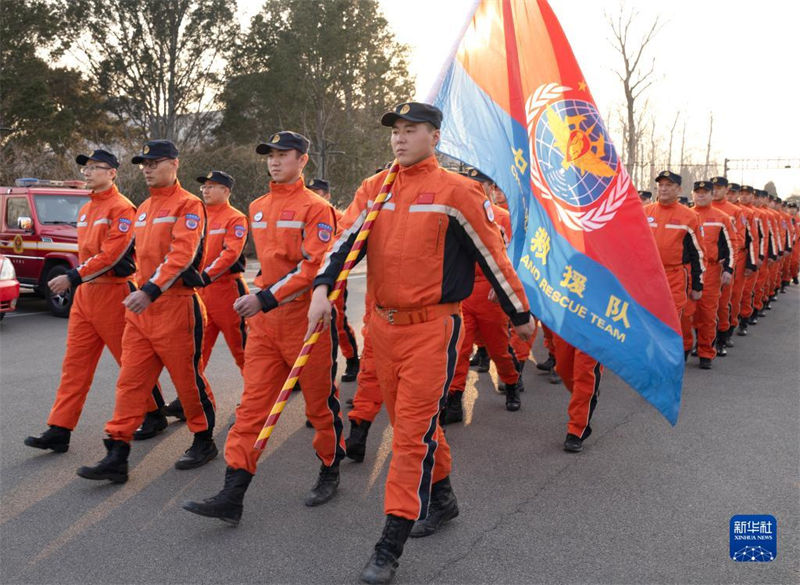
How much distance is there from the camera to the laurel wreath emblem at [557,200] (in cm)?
435

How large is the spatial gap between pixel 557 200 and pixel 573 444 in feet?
6.04

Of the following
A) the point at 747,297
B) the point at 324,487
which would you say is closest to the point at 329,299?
the point at 324,487

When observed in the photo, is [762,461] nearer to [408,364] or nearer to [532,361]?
[408,364]

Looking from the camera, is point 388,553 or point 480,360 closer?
point 388,553

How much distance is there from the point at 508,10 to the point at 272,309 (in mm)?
2472

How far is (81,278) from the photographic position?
4.94m

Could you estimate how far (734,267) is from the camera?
9.98 m

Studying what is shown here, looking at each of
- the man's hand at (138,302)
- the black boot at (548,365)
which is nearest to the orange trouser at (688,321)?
the black boot at (548,365)

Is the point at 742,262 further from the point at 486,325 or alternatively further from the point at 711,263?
the point at 486,325

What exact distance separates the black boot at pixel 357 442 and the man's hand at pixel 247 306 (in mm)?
1442

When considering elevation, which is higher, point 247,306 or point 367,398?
point 247,306

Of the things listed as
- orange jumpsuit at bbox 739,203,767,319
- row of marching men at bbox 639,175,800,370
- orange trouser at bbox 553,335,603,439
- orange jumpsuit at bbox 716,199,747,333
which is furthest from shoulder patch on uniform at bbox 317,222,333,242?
orange jumpsuit at bbox 739,203,767,319

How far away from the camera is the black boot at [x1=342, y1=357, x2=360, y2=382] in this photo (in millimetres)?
7387

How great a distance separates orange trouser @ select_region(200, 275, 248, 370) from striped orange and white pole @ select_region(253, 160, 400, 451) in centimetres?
290
